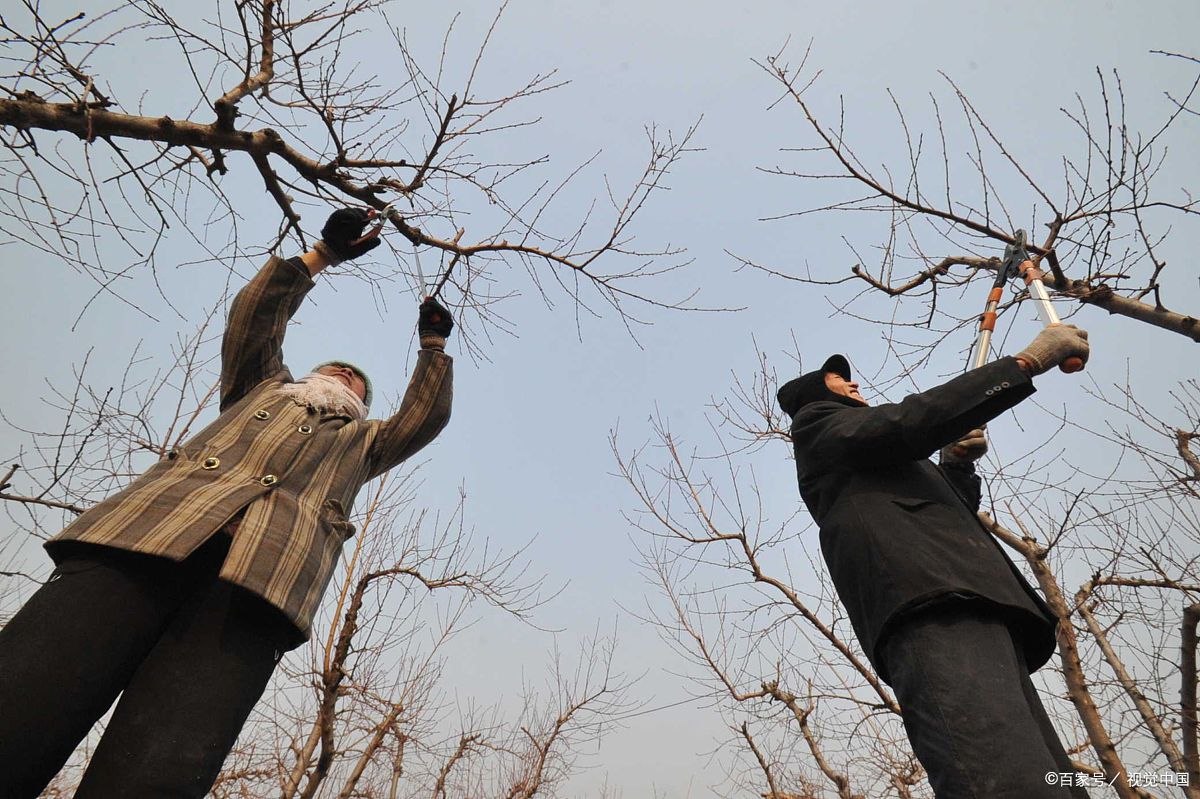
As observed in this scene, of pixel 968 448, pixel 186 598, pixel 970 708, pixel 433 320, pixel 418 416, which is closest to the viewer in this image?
pixel 970 708

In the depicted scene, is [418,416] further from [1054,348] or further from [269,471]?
[1054,348]

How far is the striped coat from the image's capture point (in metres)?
1.97

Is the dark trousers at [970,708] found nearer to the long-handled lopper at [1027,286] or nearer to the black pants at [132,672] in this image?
the long-handled lopper at [1027,286]

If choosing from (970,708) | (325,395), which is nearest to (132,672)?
(325,395)

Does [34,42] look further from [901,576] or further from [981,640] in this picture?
[981,640]

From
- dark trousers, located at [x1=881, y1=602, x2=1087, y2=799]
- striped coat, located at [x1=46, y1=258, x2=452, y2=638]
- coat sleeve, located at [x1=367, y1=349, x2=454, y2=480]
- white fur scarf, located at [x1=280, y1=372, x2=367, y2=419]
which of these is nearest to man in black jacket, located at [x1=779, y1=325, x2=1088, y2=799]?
dark trousers, located at [x1=881, y1=602, x2=1087, y2=799]

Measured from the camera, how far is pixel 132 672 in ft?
6.17

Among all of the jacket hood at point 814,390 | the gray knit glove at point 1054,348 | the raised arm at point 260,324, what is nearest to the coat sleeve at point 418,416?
the raised arm at point 260,324

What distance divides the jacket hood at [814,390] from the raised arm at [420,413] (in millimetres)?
1253

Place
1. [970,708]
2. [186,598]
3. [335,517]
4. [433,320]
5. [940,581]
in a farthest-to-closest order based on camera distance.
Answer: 1. [433,320]
2. [335,517]
3. [186,598]
4. [940,581]
5. [970,708]

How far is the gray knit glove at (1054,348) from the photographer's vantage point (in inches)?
90.2

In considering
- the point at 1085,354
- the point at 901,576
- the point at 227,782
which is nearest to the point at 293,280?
the point at 901,576

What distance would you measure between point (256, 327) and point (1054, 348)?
2595 mm

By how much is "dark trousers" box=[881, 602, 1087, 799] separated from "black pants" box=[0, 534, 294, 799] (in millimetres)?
1588
